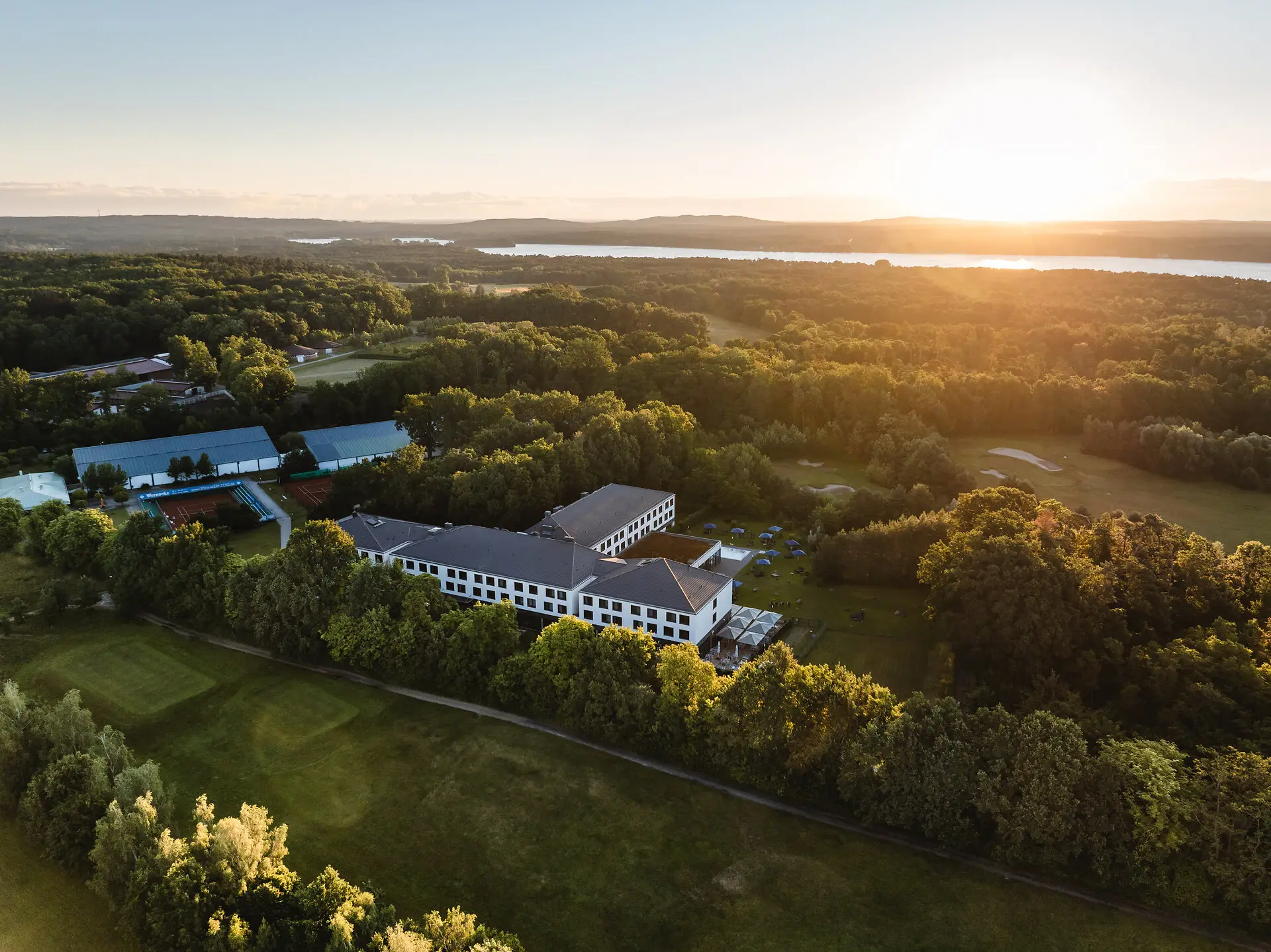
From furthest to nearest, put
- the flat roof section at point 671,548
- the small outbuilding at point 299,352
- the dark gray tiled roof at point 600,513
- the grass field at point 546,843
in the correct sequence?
the small outbuilding at point 299,352 → the flat roof section at point 671,548 → the dark gray tiled roof at point 600,513 → the grass field at point 546,843

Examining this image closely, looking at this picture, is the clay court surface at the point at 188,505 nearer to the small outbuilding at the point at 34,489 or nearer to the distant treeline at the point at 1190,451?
the small outbuilding at the point at 34,489

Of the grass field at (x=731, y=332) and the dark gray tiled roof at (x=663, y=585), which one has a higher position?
the grass field at (x=731, y=332)

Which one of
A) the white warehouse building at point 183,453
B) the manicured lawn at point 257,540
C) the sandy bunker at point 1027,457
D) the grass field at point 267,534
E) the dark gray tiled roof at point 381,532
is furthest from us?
the sandy bunker at point 1027,457

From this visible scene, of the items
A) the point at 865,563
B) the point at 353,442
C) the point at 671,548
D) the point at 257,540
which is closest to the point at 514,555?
the point at 671,548

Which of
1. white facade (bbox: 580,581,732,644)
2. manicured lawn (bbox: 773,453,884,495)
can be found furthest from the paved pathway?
manicured lawn (bbox: 773,453,884,495)

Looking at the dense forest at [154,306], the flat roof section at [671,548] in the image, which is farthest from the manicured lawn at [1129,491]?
the dense forest at [154,306]

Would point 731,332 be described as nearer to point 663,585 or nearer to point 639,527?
point 639,527

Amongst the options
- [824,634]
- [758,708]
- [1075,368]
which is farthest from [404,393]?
[1075,368]
